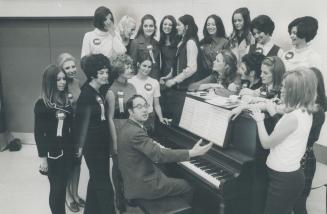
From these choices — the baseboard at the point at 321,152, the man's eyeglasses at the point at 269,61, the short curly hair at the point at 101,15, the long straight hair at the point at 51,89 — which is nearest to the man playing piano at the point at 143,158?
the long straight hair at the point at 51,89

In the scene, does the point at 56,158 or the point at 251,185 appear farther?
the point at 56,158

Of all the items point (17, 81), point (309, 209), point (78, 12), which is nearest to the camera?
point (309, 209)

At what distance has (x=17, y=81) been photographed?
5.43 m

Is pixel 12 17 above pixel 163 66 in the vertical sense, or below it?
above

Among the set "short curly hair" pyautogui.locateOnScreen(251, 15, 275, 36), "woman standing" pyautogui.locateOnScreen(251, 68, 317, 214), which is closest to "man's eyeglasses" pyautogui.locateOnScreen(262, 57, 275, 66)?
"woman standing" pyautogui.locateOnScreen(251, 68, 317, 214)

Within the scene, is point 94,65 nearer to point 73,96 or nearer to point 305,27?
point 73,96

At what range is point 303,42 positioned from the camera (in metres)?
3.29

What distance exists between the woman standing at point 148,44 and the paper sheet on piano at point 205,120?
1.05 meters

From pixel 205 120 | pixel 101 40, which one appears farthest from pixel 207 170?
pixel 101 40

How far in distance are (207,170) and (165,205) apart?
0.41 m

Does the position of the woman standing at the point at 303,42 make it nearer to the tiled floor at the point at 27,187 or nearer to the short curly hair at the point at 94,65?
the tiled floor at the point at 27,187

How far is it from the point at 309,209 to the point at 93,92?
7.95ft

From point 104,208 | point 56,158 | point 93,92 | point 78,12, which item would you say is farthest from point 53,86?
point 78,12

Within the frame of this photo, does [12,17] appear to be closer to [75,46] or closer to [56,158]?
[75,46]
